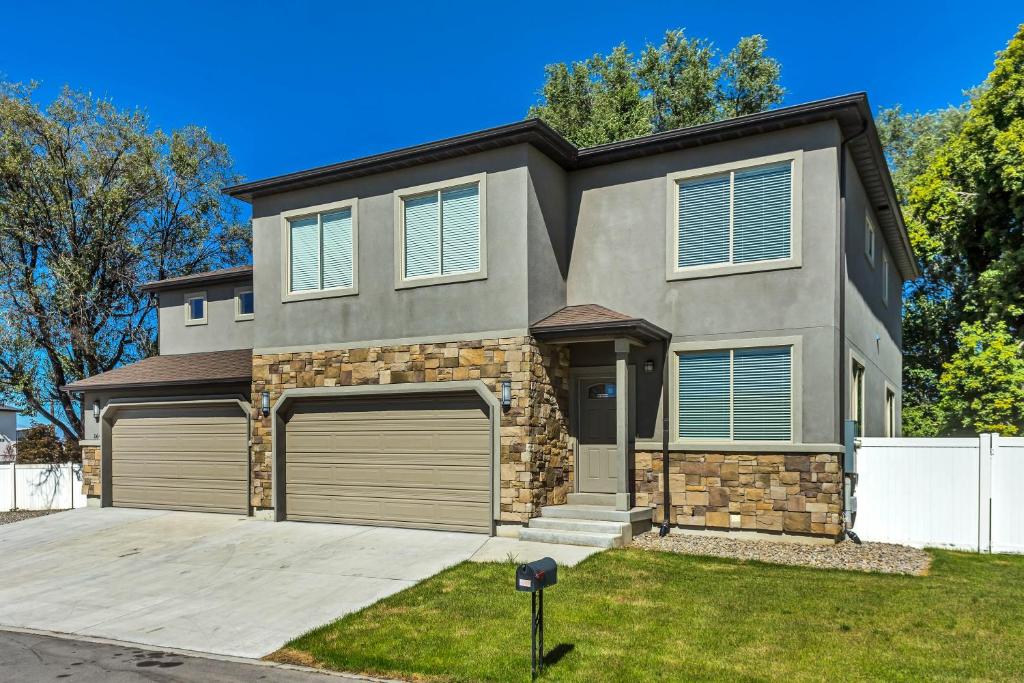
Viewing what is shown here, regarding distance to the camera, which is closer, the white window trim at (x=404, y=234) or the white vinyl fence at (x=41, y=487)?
the white window trim at (x=404, y=234)

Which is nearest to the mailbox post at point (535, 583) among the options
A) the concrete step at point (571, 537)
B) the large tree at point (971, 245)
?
the concrete step at point (571, 537)

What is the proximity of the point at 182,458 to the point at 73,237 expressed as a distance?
40.9 ft

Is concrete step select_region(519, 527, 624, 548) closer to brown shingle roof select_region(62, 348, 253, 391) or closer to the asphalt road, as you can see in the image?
the asphalt road

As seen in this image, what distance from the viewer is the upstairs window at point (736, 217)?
1116 cm

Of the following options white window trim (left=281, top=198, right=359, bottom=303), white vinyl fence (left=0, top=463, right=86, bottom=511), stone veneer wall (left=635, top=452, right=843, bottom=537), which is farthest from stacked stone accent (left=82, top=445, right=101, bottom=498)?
stone veneer wall (left=635, top=452, right=843, bottom=537)

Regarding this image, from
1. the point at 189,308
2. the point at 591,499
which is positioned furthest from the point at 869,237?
the point at 189,308

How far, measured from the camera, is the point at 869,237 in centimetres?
1391

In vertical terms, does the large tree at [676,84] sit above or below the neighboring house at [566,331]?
above

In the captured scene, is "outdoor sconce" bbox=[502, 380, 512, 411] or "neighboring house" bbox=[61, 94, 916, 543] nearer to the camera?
"neighboring house" bbox=[61, 94, 916, 543]

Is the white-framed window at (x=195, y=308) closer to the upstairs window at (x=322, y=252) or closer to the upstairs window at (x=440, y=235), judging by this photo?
the upstairs window at (x=322, y=252)

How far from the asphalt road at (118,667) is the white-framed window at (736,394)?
7.06 meters

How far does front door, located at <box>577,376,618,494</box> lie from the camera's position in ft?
40.1

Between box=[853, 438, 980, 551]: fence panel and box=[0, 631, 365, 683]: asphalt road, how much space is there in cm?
853

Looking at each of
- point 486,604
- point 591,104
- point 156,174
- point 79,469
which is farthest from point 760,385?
point 156,174
